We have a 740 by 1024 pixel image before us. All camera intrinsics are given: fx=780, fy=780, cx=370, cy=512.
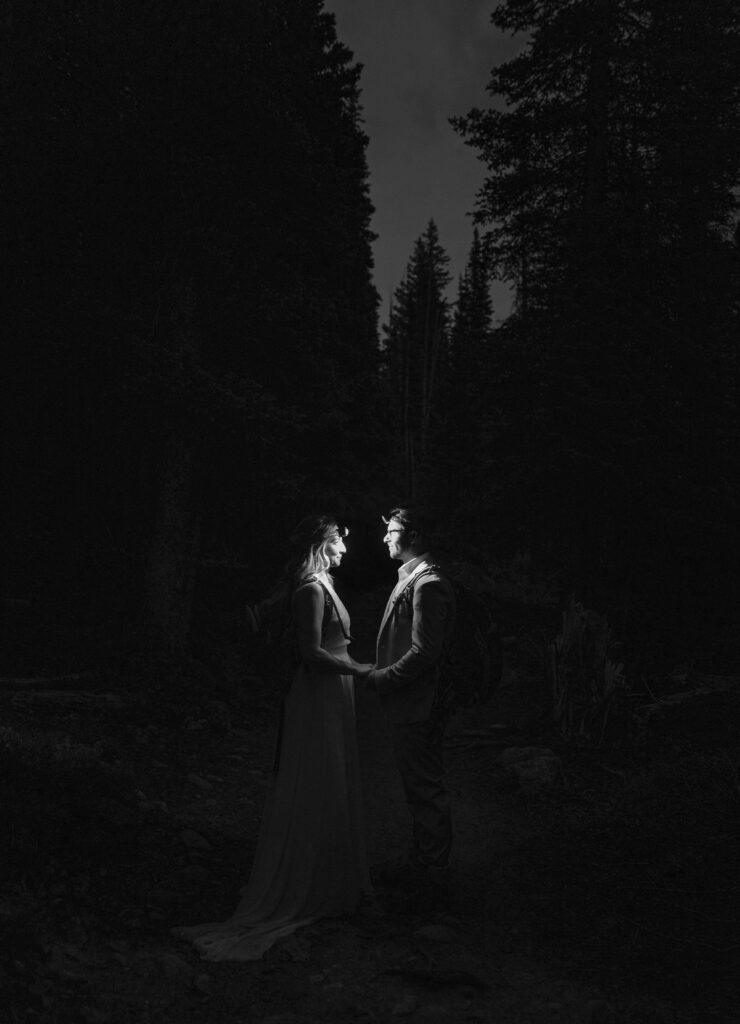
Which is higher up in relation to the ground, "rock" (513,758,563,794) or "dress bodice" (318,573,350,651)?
"dress bodice" (318,573,350,651)

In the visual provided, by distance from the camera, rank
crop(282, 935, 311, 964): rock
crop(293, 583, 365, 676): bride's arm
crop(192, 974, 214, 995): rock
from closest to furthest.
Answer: crop(192, 974, 214, 995): rock
crop(282, 935, 311, 964): rock
crop(293, 583, 365, 676): bride's arm

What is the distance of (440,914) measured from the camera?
192 inches

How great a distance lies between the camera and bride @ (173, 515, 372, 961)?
15.7 ft

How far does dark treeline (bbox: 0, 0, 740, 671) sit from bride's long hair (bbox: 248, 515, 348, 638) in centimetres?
575

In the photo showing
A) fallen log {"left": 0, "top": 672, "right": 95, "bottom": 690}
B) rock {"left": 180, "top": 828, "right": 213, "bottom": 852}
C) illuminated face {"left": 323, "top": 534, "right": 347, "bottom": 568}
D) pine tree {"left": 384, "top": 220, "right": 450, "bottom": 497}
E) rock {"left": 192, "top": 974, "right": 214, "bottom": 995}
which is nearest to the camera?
rock {"left": 192, "top": 974, "right": 214, "bottom": 995}

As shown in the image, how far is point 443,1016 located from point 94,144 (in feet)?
34.1

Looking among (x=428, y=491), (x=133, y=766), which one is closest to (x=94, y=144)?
(x=133, y=766)

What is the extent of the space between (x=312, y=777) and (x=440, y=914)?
116 cm

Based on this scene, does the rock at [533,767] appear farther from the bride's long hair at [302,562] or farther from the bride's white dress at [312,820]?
the bride's long hair at [302,562]

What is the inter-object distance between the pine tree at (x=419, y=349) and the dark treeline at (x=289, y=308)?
41061 millimetres

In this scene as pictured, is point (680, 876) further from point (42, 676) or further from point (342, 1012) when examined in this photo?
point (42, 676)

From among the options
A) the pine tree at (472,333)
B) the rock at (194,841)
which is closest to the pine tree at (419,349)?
the pine tree at (472,333)

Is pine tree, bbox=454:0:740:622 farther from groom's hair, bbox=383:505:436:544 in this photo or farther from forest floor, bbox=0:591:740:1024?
groom's hair, bbox=383:505:436:544

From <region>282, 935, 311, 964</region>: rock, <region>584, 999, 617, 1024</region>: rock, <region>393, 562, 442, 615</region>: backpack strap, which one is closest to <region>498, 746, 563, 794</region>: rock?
<region>393, 562, 442, 615</region>: backpack strap
